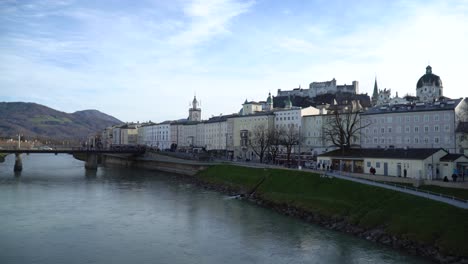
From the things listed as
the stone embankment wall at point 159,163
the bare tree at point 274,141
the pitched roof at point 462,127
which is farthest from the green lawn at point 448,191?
the stone embankment wall at point 159,163

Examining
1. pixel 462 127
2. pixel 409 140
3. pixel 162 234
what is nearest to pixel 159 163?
pixel 409 140

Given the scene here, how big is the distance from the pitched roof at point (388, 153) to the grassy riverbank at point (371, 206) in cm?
684

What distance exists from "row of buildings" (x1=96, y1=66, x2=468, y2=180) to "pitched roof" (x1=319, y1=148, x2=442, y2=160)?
0.60 meters

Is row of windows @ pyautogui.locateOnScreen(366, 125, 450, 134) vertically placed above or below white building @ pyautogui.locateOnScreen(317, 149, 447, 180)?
above

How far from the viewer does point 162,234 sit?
3125cm

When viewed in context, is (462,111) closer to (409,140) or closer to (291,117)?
(409,140)

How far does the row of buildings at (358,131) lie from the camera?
208 feet

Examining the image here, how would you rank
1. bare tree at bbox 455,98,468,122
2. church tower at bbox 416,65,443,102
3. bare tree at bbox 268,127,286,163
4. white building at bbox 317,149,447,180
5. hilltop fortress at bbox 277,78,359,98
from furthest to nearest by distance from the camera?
hilltop fortress at bbox 277,78,359,98, church tower at bbox 416,65,443,102, bare tree at bbox 268,127,286,163, bare tree at bbox 455,98,468,122, white building at bbox 317,149,447,180

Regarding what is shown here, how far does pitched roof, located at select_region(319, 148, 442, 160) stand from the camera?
42844 mm

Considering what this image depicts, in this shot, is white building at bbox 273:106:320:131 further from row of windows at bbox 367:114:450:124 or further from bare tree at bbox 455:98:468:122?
bare tree at bbox 455:98:468:122

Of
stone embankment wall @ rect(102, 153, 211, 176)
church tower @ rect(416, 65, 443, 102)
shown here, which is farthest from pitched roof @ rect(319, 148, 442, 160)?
church tower @ rect(416, 65, 443, 102)

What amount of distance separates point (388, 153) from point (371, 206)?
48.5 feet

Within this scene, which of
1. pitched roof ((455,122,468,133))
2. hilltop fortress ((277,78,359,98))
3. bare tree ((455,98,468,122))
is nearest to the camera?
pitched roof ((455,122,468,133))

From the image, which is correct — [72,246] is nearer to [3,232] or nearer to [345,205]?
[3,232]
